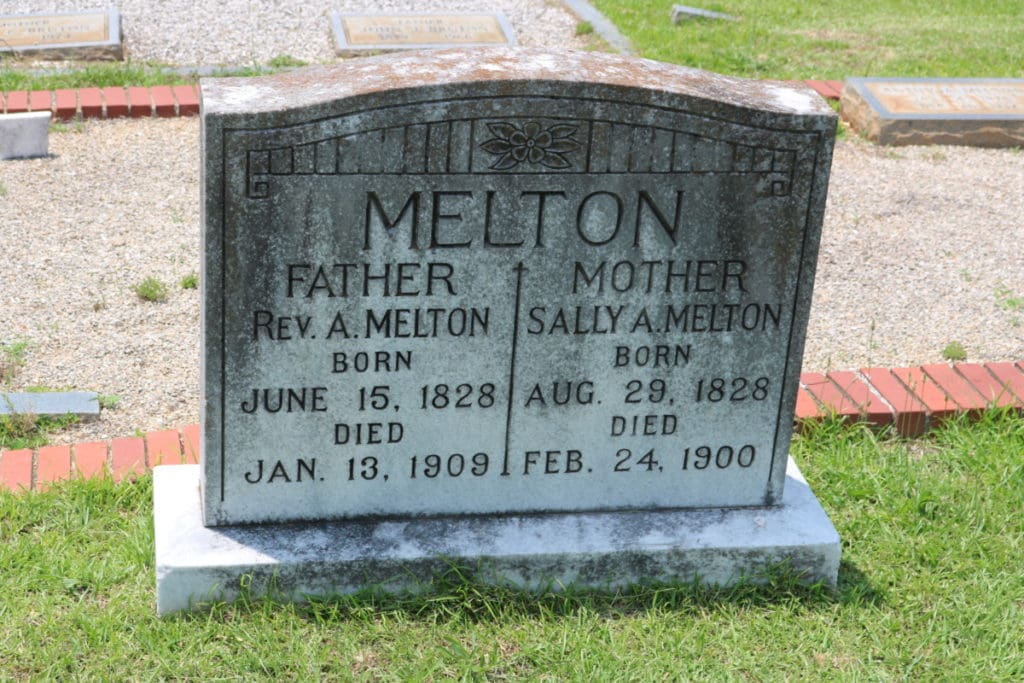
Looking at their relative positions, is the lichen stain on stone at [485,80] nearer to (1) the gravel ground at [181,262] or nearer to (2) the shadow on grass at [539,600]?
(2) the shadow on grass at [539,600]

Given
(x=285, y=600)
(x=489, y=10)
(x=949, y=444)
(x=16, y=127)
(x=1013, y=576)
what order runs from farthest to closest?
(x=489, y=10) < (x=16, y=127) < (x=949, y=444) < (x=1013, y=576) < (x=285, y=600)

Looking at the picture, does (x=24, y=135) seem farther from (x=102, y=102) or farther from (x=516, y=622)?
(x=516, y=622)

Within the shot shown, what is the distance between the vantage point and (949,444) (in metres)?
4.26

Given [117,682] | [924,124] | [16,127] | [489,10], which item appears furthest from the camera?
[489,10]

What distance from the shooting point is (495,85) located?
9.76ft

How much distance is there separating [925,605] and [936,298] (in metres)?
2.31

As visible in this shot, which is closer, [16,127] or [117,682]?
[117,682]

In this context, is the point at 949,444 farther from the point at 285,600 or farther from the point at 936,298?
the point at 285,600

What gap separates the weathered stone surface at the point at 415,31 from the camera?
8.36m

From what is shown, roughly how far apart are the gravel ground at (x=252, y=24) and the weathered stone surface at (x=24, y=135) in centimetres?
172

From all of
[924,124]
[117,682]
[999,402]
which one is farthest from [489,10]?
[117,682]

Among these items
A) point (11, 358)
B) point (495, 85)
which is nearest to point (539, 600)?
point (495, 85)

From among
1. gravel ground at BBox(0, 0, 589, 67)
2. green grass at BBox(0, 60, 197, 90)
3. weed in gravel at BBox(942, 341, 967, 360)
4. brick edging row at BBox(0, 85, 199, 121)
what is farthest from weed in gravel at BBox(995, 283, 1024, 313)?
green grass at BBox(0, 60, 197, 90)

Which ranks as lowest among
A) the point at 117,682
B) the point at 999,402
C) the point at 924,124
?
the point at 117,682
